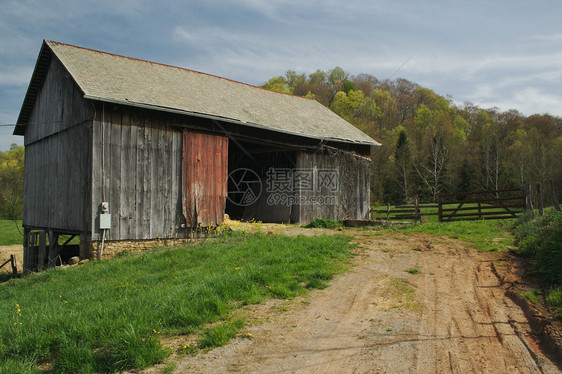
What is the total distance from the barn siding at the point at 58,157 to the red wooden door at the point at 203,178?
2.90 metres

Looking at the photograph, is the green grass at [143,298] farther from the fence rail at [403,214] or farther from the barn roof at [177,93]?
the fence rail at [403,214]

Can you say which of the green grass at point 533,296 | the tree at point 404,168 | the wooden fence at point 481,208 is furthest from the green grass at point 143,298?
the tree at point 404,168

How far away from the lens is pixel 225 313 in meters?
5.61

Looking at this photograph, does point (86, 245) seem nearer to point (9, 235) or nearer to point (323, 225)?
point (323, 225)

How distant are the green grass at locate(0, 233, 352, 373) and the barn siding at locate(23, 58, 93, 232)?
2690mm

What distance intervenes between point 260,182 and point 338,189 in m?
3.75

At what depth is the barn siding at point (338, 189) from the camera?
1709 centimetres

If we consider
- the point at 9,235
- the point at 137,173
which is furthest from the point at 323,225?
the point at 9,235

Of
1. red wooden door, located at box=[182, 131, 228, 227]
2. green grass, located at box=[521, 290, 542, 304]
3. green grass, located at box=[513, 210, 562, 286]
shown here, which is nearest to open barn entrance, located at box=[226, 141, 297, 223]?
red wooden door, located at box=[182, 131, 228, 227]

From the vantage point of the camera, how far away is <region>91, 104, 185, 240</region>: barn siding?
37.3ft

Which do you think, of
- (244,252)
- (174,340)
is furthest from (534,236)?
(174,340)

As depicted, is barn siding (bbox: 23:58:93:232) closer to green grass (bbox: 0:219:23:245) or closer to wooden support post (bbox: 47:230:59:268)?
wooden support post (bbox: 47:230:59:268)

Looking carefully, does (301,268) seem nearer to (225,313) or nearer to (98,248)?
(225,313)

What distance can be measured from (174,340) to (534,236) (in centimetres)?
837
